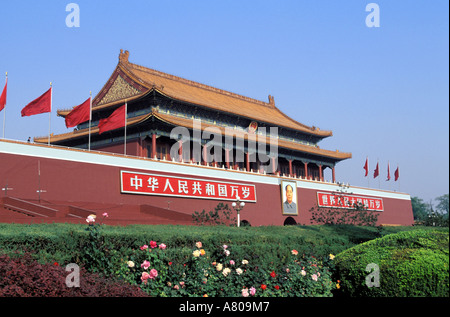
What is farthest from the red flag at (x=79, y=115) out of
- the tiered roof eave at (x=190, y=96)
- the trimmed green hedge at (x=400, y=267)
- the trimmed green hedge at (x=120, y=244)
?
the trimmed green hedge at (x=400, y=267)

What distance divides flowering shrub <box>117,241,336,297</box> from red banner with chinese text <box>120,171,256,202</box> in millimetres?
11488

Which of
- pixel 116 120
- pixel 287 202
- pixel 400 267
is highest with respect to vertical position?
pixel 116 120

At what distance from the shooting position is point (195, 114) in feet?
92.0

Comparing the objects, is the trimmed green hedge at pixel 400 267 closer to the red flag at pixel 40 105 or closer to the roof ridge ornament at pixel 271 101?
the red flag at pixel 40 105

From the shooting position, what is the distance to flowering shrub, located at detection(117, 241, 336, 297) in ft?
25.1

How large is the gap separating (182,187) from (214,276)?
14.0m

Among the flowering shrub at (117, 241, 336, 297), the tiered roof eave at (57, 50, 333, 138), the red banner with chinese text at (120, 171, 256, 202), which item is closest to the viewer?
the flowering shrub at (117, 241, 336, 297)

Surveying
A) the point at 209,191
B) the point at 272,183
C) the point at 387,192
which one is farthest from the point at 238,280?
the point at 387,192

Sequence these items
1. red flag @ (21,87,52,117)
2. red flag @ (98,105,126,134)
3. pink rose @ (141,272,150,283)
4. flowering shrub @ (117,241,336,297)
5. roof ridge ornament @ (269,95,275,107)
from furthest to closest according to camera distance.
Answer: roof ridge ornament @ (269,95,275,107), red flag @ (98,105,126,134), red flag @ (21,87,52,117), flowering shrub @ (117,241,336,297), pink rose @ (141,272,150,283)

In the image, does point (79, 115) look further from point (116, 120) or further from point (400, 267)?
point (400, 267)

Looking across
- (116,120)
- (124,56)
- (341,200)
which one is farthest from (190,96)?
(341,200)

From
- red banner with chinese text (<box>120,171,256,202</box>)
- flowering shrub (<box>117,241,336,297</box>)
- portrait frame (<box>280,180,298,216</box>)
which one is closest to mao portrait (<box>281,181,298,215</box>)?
portrait frame (<box>280,180,298,216</box>)

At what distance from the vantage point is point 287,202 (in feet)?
92.5

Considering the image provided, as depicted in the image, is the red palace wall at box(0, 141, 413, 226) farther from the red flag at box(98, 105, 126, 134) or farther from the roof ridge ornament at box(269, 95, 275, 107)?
the roof ridge ornament at box(269, 95, 275, 107)
